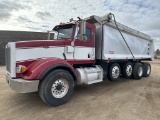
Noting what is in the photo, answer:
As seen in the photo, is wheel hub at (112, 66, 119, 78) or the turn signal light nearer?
the turn signal light

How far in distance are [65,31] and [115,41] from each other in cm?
278

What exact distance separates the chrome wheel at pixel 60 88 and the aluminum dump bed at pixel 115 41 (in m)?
2.47

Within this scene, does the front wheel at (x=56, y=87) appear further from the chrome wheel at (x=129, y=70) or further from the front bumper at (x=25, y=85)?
the chrome wheel at (x=129, y=70)

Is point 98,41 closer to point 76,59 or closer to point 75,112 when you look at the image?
point 76,59

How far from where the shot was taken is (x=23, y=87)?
4133mm

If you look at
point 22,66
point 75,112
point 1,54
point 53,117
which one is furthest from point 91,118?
point 1,54

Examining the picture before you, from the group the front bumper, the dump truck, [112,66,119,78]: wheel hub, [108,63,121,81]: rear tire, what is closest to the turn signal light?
the dump truck

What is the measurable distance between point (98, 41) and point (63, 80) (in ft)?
9.09

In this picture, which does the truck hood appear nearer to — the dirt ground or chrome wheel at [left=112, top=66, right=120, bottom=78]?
the dirt ground

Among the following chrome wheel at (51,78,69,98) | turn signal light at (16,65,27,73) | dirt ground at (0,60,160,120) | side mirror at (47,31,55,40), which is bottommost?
dirt ground at (0,60,160,120)

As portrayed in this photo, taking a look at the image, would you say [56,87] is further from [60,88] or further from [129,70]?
[129,70]

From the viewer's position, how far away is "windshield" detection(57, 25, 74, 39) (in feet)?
18.6

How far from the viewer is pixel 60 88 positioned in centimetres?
479

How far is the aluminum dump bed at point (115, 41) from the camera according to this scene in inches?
263
